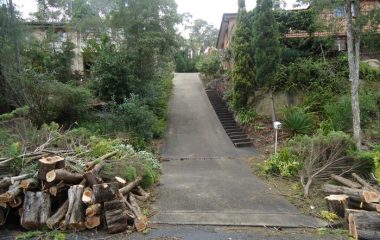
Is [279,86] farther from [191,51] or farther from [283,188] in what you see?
[191,51]

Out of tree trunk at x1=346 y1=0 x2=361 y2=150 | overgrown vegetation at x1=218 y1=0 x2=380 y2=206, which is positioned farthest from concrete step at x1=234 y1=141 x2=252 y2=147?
tree trunk at x1=346 y1=0 x2=361 y2=150

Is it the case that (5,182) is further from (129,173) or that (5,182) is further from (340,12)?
(340,12)

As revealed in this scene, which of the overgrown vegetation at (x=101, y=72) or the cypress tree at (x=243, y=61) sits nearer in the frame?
the overgrown vegetation at (x=101, y=72)

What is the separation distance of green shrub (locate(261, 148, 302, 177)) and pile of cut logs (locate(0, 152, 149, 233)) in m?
5.43

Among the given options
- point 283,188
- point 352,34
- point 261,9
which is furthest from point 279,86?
point 283,188

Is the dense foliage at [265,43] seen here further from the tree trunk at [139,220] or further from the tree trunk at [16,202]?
the tree trunk at [16,202]

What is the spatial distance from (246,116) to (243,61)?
2809 millimetres

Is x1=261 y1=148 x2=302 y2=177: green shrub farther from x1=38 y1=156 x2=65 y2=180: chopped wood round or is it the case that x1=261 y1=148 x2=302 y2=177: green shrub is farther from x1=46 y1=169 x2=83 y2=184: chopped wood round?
x1=38 y1=156 x2=65 y2=180: chopped wood round

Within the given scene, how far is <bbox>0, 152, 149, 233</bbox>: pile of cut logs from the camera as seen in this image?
6.28 meters

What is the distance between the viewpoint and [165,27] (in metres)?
16.8

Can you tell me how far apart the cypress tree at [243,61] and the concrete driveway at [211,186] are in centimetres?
199

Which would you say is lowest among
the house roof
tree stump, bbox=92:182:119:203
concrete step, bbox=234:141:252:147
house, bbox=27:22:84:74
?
concrete step, bbox=234:141:252:147

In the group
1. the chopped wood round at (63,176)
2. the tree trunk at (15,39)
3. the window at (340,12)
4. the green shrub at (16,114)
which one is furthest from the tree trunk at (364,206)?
the tree trunk at (15,39)

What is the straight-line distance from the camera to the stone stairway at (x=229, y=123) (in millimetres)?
16084
